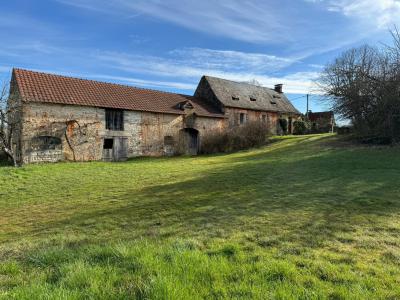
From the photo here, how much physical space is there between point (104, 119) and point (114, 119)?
2.69ft

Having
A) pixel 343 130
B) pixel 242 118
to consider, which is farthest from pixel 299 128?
pixel 343 130

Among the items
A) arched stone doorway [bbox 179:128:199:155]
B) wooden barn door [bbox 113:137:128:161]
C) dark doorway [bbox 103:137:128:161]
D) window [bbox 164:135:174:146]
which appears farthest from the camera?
arched stone doorway [bbox 179:128:199:155]

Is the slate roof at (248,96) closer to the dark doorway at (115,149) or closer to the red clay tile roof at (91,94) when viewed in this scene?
the red clay tile roof at (91,94)

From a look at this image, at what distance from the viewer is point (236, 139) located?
90.0 ft

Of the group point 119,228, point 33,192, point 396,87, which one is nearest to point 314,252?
point 119,228

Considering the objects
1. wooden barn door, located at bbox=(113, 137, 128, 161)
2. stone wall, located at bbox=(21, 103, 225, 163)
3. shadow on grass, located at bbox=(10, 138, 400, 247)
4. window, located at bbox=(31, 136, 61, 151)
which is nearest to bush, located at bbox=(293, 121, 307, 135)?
stone wall, located at bbox=(21, 103, 225, 163)

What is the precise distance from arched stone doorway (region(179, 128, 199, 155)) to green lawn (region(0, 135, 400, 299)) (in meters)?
16.0

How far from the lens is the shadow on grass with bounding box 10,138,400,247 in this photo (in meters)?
5.64

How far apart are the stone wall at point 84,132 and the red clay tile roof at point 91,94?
0.45m

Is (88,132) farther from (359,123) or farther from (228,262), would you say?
(228,262)

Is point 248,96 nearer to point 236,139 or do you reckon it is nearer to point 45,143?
point 236,139

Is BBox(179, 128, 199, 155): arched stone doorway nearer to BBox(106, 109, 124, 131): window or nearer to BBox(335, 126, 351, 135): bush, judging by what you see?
BBox(106, 109, 124, 131): window

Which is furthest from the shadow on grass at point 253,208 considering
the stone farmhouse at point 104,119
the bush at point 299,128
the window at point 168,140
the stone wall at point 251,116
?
the bush at point 299,128

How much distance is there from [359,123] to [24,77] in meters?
21.7
